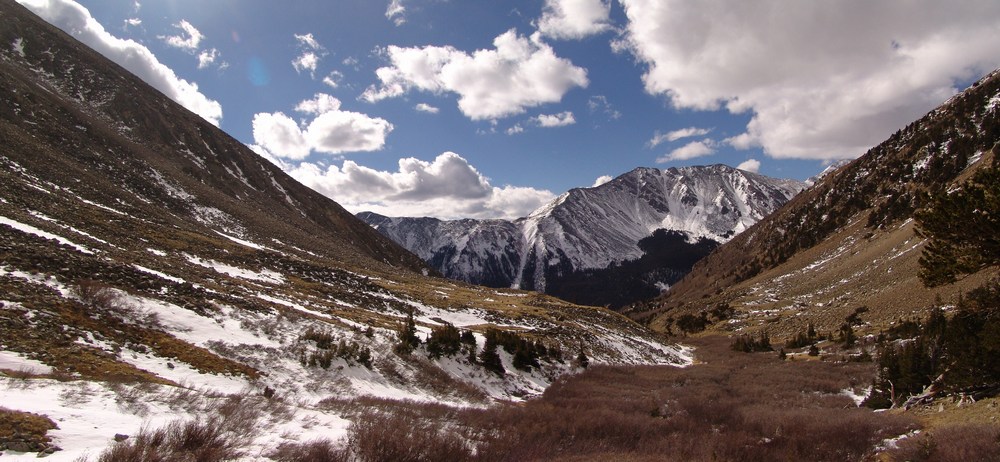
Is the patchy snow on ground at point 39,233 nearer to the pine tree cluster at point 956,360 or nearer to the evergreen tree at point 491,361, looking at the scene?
the evergreen tree at point 491,361

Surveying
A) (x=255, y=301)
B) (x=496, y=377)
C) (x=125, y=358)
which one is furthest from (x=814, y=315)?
(x=125, y=358)

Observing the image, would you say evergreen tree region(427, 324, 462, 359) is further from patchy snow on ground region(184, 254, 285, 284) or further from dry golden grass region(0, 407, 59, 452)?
dry golden grass region(0, 407, 59, 452)

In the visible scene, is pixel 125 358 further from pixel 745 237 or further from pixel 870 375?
pixel 745 237

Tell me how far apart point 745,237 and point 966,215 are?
184746mm

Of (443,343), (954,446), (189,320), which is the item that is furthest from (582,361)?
(189,320)

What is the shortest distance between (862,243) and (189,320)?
11274cm

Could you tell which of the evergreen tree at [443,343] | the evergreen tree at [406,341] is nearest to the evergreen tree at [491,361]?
the evergreen tree at [443,343]

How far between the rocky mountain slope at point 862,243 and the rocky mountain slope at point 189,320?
2512 centimetres

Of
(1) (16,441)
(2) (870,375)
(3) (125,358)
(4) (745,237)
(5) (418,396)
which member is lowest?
(5) (418,396)

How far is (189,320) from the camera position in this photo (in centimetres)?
1920

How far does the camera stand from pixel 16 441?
7.36 metres

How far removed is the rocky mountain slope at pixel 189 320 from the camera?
1143 cm

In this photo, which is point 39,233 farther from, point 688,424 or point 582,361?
point 582,361

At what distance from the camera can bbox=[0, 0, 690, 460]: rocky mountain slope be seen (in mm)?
11430
